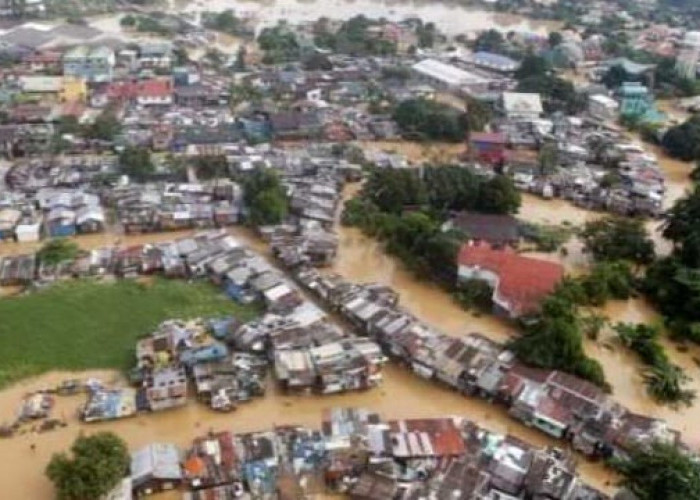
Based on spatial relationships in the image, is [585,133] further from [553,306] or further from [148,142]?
[148,142]

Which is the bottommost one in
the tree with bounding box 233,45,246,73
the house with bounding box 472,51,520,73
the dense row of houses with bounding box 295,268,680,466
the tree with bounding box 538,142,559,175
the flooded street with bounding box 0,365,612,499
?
the flooded street with bounding box 0,365,612,499

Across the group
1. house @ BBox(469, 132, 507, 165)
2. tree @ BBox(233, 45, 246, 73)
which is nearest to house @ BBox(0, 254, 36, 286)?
house @ BBox(469, 132, 507, 165)

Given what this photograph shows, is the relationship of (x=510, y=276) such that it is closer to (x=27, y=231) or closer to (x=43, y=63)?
(x=27, y=231)

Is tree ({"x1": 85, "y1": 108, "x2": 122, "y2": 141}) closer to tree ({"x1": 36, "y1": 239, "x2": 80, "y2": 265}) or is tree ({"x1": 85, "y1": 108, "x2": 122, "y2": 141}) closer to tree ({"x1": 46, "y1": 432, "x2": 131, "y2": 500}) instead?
tree ({"x1": 36, "y1": 239, "x2": 80, "y2": 265})

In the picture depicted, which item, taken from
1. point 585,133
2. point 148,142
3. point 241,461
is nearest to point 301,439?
point 241,461

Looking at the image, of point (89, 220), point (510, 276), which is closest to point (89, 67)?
point (89, 220)
